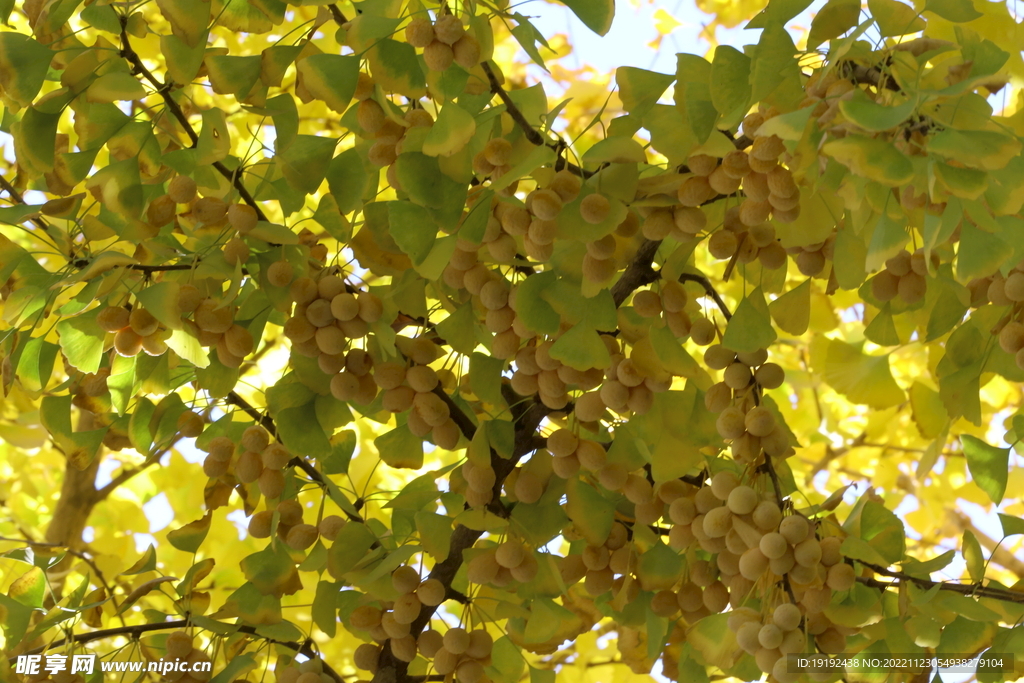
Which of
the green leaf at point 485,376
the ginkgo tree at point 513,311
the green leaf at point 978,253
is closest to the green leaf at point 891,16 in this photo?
the ginkgo tree at point 513,311

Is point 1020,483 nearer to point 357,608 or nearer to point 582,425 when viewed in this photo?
point 582,425

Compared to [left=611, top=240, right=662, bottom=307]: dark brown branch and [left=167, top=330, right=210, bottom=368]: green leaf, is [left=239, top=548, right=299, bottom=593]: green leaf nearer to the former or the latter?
[left=167, top=330, right=210, bottom=368]: green leaf

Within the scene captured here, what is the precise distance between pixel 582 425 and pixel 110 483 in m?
1.03

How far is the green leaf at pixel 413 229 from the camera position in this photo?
573 mm

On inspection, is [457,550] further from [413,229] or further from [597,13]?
[597,13]

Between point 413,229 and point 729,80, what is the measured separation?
0.22 meters

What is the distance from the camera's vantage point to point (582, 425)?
694mm

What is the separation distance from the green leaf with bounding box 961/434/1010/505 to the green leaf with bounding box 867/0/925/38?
0.36 metres

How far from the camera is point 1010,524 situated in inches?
27.5

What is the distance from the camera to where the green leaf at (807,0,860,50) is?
50 cm

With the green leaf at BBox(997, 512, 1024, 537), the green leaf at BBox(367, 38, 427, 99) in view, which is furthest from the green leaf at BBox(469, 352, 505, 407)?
the green leaf at BBox(997, 512, 1024, 537)

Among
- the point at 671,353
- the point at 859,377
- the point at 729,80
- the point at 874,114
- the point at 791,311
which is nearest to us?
the point at 874,114

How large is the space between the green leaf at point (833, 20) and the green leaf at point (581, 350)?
0.22m

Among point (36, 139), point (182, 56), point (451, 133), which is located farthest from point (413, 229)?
point (36, 139)
